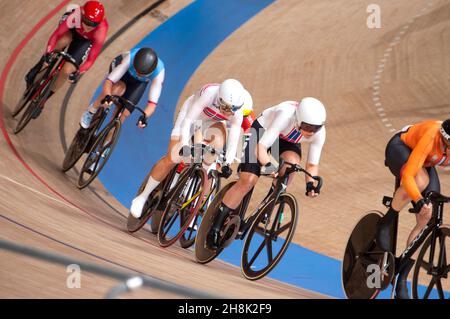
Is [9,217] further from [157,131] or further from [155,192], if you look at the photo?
[157,131]

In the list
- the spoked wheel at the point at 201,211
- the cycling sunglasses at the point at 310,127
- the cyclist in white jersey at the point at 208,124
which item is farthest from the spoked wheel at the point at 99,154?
the cycling sunglasses at the point at 310,127

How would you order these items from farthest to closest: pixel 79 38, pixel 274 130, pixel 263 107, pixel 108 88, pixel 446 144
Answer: pixel 263 107, pixel 79 38, pixel 108 88, pixel 274 130, pixel 446 144

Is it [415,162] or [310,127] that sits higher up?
[310,127]

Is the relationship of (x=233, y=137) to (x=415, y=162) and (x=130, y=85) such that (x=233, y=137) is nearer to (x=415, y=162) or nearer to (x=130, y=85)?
(x=415, y=162)

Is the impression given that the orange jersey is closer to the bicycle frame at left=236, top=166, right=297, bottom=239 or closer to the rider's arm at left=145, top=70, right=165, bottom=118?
the bicycle frame at left=236, top=166, right=297, bottom=239

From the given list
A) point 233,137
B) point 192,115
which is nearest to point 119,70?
point 192,115

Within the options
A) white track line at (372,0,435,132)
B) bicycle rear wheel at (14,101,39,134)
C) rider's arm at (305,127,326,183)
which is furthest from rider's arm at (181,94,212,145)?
white track line at (372,0,435,132)

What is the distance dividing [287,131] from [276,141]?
0.53 feet

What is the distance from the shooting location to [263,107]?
26.9 ft

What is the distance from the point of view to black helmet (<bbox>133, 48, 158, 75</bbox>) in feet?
19.7

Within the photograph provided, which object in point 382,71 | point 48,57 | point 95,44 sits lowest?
point 48,57

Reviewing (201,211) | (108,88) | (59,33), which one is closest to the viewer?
(201,211)
